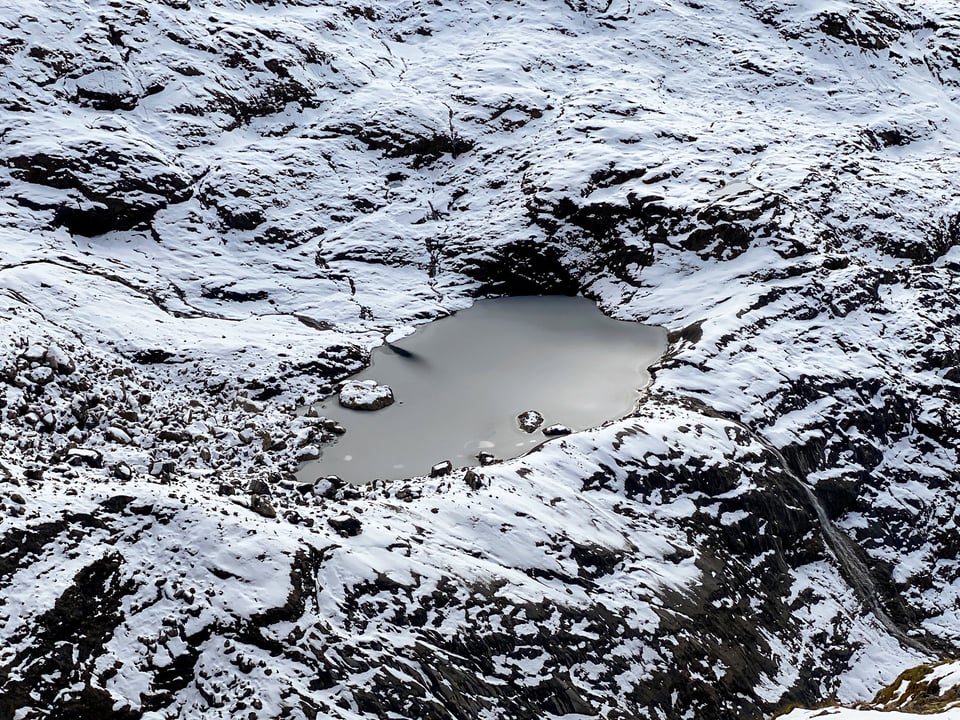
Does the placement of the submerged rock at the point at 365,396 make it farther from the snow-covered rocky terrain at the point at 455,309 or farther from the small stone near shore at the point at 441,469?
the small stone near shore at the point at 441,469

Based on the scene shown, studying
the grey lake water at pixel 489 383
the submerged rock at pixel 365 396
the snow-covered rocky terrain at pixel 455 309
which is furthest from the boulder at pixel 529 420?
the submerged rock at pixel 365 396

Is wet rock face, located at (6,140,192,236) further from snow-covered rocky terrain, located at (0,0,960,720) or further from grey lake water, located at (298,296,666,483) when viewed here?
grey lake water, located at (298,296,666,483)

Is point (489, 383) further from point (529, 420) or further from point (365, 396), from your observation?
point (365, 396)

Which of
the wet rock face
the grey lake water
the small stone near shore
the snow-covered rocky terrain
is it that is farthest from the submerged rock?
the wet rock face

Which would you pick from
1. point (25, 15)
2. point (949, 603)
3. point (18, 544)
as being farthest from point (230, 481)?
point (25, 15)

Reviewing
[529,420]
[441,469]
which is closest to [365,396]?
[441,469]
